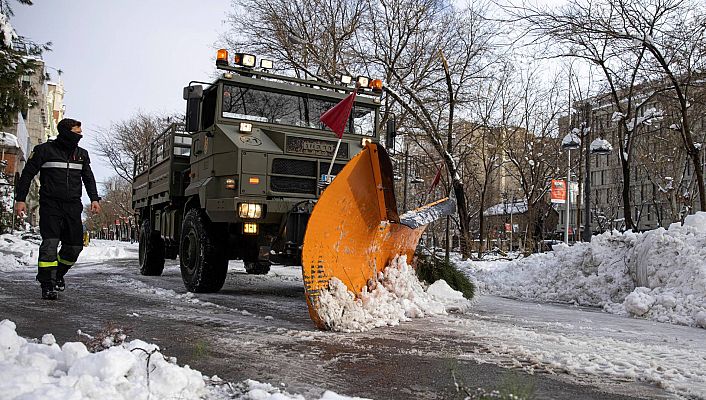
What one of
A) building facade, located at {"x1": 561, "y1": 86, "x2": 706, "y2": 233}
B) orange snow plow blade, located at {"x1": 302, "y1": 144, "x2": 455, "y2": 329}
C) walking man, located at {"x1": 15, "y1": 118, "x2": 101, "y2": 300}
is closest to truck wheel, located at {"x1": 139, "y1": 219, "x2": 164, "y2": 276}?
walking man, located at {"x1": 15, "y1": 118, "x2": 101, "y2": 300}

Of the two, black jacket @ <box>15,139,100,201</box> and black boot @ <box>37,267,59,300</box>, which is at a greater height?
black jacket @ <box>15,139,100,201</box>

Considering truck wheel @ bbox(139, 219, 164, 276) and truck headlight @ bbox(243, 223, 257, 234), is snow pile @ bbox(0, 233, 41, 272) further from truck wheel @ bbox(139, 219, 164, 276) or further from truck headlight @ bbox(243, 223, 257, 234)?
truck headlight @ bbox(243, 223, 257, 234)

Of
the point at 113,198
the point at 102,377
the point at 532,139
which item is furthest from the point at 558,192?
the point at 113,198

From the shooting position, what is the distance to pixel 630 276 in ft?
32.4

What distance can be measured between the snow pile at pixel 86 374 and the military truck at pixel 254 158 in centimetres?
402

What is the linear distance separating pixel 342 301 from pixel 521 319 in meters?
2.64

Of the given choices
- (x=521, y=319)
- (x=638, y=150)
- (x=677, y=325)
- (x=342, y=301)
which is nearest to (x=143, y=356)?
(x=342, y=301)

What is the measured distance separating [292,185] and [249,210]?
0.73 meters

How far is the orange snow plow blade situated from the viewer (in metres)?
5.71

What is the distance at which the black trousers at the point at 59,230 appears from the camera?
6.84 meters

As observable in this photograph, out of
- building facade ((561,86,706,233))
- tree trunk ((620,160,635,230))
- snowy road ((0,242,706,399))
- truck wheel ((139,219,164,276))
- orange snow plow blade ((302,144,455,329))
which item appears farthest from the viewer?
building facade ((561,86,706,233))

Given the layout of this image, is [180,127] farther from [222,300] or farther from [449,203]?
[449,203]

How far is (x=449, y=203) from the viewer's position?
26.5 feet

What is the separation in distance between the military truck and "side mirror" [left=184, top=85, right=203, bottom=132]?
0.01 m
